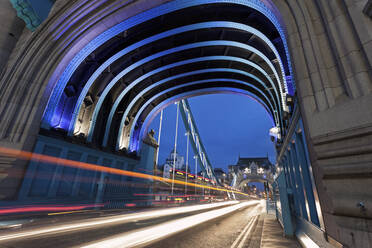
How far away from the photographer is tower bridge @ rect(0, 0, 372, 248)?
289cm

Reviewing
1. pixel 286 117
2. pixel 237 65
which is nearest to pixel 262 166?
pixel 237 65

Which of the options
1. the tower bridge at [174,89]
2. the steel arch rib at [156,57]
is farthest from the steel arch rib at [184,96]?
the steel arch rib at [156,57]

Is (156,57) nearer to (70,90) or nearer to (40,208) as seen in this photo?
(70,90)

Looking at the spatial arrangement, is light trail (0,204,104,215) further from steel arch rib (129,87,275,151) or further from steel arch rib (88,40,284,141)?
steel arch rib (129,87,275,151)

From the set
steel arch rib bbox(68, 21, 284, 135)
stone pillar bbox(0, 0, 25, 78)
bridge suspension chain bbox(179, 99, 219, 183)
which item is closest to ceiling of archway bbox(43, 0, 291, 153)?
steel arch rib bbox(68, 21, 284, 135)

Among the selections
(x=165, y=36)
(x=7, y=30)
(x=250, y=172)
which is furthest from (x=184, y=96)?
(x=250, y=172)

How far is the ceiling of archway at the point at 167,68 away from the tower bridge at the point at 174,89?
0.34 feet

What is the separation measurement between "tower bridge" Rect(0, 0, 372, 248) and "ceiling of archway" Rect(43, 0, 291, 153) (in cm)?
10

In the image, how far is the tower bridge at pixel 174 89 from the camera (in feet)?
9.48

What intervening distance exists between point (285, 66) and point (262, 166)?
95.5 metres

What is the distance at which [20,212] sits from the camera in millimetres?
8516

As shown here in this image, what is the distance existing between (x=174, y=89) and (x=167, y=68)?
13.1 ft

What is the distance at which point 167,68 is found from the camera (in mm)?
15109

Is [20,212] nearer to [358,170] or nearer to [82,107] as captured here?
[82,107]
